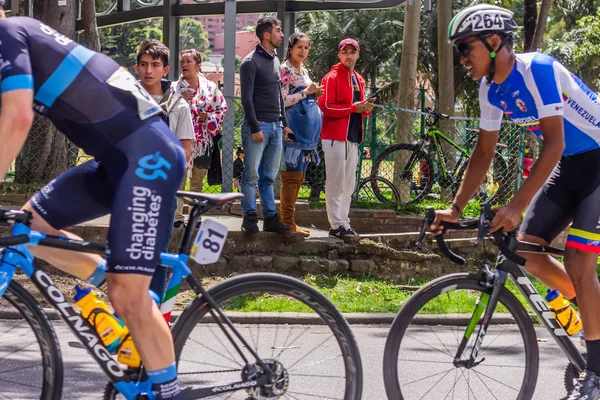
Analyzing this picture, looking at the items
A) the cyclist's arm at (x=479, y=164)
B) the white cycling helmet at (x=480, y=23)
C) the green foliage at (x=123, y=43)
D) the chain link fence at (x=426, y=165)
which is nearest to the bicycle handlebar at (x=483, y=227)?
the cyclist's arm at (x=479, y=164)

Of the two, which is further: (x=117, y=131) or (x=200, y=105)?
(x=200, y=105)

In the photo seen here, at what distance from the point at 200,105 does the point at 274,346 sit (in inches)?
209

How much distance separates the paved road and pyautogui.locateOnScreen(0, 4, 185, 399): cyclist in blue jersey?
324 mm

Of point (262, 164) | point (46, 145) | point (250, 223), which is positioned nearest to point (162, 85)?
point (262, 164)

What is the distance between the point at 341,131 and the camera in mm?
9484

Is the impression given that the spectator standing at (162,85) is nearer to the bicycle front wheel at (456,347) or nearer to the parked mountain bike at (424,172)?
the bicycle front wheel at (456,347)

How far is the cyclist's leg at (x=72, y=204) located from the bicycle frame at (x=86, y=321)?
0.39 ft

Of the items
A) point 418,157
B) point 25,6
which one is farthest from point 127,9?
point 418,157

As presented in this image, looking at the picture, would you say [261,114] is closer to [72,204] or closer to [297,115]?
[297,115]

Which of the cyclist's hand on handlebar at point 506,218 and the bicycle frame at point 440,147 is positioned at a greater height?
the cyclist's hand on handlebar at point 506,218

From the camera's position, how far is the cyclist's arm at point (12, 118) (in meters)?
3.54

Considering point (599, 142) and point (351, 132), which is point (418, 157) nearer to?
point (351, 132)

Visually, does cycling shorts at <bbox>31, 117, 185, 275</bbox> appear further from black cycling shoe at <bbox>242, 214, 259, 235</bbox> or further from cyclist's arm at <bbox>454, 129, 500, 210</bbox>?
black cycling shoe at <bbox>242, 214, 259, 235</bbox>

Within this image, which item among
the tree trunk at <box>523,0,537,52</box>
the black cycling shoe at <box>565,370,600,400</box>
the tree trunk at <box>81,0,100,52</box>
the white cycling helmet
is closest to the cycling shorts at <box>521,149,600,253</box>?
the black cycling shoe at <box>565,370,600,400</box>
